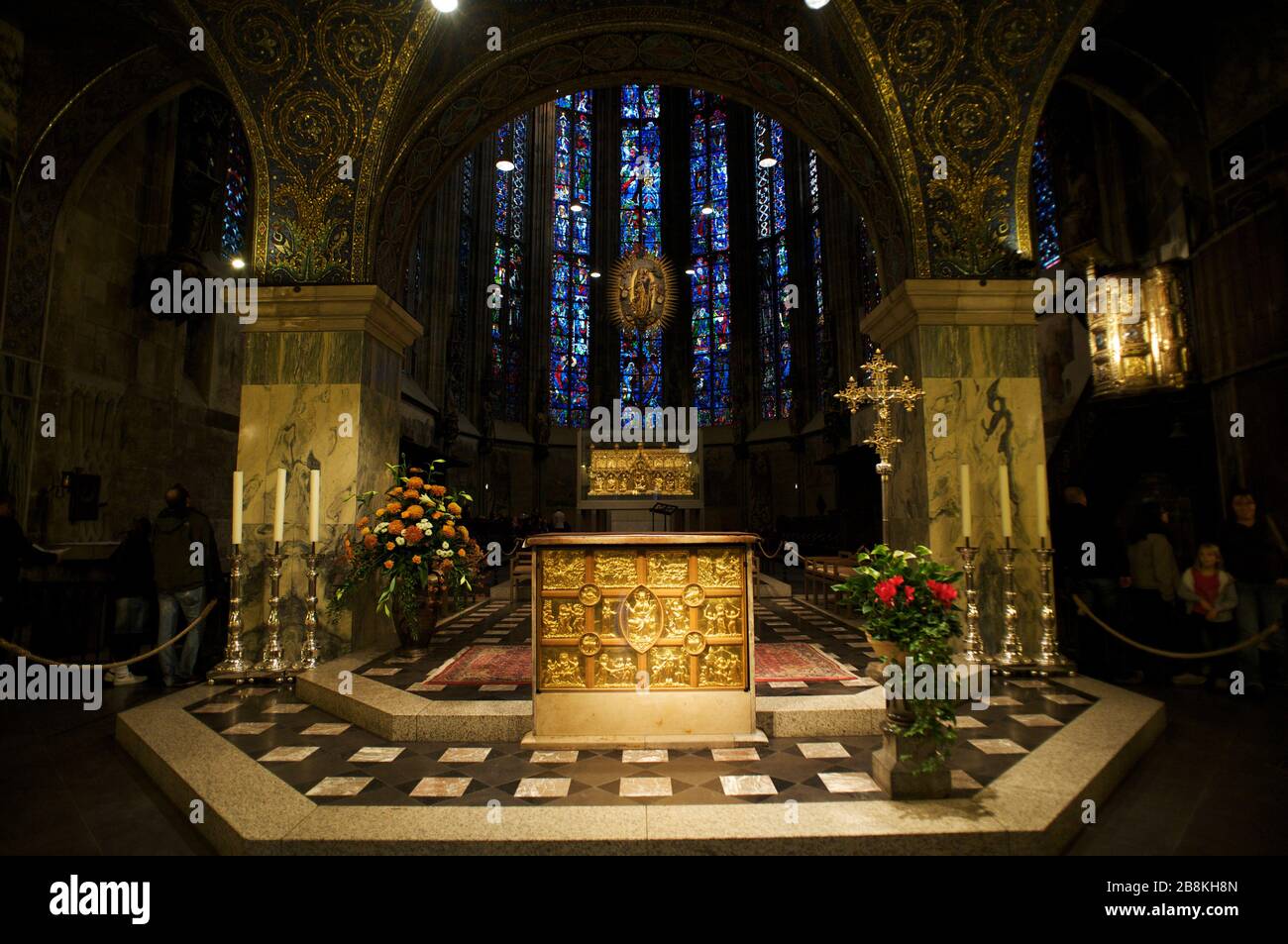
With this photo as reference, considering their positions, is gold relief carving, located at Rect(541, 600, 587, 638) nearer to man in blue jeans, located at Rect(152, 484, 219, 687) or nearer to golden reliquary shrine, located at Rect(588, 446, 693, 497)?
man in blue jeans, located at Rect(152, 484, 219, 687)

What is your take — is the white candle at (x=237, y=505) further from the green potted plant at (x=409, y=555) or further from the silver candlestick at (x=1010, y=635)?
the silver candlestick at (x=1010, y=635)

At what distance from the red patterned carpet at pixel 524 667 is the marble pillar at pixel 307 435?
110 cm

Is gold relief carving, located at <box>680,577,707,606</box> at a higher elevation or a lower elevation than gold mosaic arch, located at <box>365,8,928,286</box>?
lower

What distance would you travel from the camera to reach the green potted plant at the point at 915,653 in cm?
268

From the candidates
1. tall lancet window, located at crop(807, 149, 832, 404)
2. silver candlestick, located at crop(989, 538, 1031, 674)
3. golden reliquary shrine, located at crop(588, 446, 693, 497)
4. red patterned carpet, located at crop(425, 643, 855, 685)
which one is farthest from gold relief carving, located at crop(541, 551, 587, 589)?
tall lancet window, located at crop(807, 149, 832, 404)

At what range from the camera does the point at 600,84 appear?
7055 mm

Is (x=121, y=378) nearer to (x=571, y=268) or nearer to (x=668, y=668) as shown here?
(x=668, y=668)

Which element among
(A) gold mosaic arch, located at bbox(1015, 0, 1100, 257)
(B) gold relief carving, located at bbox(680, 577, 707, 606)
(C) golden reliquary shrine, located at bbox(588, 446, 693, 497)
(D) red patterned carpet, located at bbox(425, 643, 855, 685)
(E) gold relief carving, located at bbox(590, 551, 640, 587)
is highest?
(A) gold mosaic arch, located at bbox(1015, 0, 1100, 257)

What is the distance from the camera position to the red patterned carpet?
4.64m

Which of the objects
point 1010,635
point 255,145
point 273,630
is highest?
point 255,145

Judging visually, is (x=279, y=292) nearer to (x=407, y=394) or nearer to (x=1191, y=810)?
(x=1191, y=810)

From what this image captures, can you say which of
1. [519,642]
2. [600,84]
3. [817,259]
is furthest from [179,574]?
[817,259]

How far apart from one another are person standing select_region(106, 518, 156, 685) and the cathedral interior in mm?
40

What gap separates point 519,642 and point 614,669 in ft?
9.57
